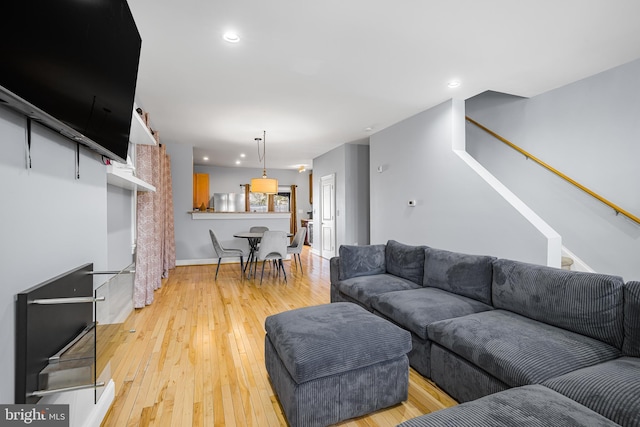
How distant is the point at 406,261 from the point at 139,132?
318 centimetres

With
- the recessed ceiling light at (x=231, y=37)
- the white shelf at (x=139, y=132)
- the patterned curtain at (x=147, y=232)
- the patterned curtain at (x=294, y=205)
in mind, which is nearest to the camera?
the recessed ceiling light at (x=231, y=37)

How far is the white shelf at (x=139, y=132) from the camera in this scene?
8.83ft

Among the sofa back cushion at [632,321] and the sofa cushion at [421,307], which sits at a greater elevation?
the sofa back cushion at [632,321]

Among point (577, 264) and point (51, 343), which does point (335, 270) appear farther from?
point (577, 264)

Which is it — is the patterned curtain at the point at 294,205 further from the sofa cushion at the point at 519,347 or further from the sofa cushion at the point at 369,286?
the sofa cushion at the point at 519,347

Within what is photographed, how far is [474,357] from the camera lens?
66.0 inches

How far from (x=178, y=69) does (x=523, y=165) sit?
4.37 meters

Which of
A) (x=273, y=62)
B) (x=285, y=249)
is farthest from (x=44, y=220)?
(x=285, y=249)

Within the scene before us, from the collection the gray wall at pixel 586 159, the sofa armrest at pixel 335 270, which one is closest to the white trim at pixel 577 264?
the gray wall at pixel 586 159

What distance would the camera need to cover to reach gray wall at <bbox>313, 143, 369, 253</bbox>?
637 cm

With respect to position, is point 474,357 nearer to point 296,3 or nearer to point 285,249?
point 296,3

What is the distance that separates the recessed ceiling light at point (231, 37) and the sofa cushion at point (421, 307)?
8.25ft

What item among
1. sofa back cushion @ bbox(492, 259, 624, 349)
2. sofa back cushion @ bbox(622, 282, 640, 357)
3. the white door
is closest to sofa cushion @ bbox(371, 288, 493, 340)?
sofa back cushion @ bbox(492, 259, 624, 349)

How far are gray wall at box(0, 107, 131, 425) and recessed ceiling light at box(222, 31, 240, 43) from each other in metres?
1.43
